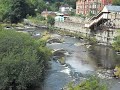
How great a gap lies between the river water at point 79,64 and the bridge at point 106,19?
5.14 meters

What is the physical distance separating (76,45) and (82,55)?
7.76 metres

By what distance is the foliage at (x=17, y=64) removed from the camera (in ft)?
87.0

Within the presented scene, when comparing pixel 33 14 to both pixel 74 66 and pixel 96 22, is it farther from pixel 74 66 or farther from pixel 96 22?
pixel 74 66

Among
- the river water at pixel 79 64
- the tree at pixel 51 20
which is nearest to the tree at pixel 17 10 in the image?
the tree at pixel 51 20

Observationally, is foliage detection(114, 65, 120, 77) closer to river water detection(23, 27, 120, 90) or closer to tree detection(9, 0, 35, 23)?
river water detection(23, 27, 120, 90)

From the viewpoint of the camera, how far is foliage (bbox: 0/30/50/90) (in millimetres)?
26516

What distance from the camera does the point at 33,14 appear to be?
90.8m

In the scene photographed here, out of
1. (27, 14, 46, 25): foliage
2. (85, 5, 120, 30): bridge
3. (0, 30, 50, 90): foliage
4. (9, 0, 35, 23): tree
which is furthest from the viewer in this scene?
(9, 0, 35, 23): tree

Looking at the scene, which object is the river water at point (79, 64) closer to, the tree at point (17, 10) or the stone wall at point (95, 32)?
the stone wall at point (95, 32)

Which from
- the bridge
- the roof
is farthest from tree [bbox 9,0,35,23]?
the roof

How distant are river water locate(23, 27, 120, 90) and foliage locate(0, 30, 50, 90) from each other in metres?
2.48

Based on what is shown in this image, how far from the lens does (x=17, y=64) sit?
2705 cm

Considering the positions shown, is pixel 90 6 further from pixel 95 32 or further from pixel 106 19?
pixel 106 19

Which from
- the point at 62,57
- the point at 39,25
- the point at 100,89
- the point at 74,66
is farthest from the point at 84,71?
the point at 39,25
